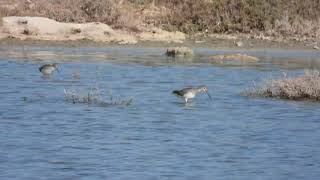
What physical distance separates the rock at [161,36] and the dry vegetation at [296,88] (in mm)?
14894

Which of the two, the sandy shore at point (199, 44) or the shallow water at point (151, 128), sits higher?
the shallow water at point (151, 128)

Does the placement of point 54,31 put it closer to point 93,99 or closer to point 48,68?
point 48,68

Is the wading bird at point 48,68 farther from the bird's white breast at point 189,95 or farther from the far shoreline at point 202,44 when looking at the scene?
the far shoreline at point 202,44

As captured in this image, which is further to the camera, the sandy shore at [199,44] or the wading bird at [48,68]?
the sandy shore at [199,44]

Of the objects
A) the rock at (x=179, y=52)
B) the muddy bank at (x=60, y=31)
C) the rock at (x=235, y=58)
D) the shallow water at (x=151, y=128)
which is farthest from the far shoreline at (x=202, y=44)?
the shallow water at (x=151, y=128)

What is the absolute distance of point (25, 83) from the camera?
81.7ft

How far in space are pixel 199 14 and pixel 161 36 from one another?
2.95m

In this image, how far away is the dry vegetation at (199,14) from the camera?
1490 inches

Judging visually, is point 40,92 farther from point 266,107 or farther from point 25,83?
point 266,107

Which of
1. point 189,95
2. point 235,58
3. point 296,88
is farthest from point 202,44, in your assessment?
point 189,95

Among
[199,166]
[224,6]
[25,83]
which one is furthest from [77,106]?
[224,6]

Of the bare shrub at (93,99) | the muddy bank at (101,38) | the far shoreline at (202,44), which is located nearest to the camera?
the bare shrub at (93,99)

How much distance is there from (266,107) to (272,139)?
14.3 feet

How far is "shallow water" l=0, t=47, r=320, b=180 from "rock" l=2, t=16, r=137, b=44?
6.07m
